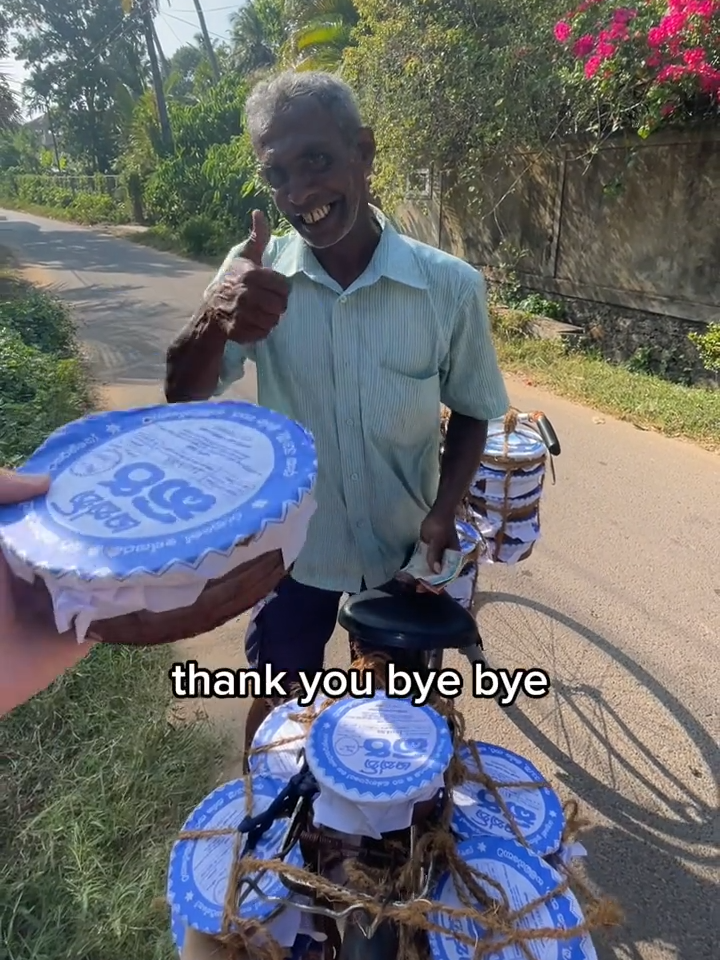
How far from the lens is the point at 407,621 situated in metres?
1.42

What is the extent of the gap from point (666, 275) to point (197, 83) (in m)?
24.5

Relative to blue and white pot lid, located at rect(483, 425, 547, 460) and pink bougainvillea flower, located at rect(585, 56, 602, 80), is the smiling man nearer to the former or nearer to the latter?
blue and white pot lid, located at rect(483, 425, 547, 460)

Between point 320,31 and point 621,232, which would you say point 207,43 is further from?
point 621,232

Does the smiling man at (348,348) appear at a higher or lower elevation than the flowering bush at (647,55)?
lower

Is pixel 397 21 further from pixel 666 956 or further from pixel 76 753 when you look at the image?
pixel 666 956

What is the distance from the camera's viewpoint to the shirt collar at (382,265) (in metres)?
1.51

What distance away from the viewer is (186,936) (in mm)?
1069

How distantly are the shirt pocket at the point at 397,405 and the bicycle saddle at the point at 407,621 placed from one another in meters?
0.34

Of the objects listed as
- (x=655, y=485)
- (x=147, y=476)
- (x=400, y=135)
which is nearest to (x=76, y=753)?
(x=147, y=476)

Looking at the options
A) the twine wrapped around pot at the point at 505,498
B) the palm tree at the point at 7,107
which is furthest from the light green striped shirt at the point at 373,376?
the palm tree at the point at 7,107

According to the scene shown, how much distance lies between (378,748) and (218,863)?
0.33 metres

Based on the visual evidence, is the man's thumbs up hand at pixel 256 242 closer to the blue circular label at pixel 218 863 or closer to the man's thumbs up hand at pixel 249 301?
the man's thumbs up hand at pixel 249 301

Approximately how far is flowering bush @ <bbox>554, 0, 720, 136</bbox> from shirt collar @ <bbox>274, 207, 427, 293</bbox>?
494 centimetres
